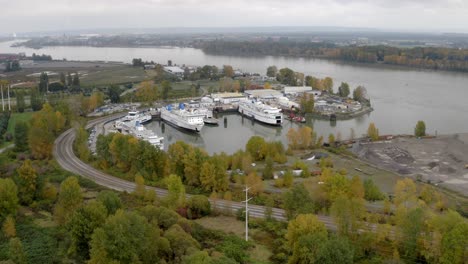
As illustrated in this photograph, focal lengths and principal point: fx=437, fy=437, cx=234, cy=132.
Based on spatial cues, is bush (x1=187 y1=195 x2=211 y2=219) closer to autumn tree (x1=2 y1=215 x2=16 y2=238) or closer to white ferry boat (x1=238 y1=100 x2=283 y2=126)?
autumn tree (x1=2 y1=215 x2=16 y2=238)

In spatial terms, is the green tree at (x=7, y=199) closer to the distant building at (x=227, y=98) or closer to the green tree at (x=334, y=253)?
the green tree at (x=334, y=253)

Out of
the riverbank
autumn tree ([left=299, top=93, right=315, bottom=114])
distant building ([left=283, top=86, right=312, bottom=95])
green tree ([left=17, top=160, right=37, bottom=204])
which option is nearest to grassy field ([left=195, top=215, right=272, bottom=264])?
green tree ([left=17, top=160, right=37, bottom=204])

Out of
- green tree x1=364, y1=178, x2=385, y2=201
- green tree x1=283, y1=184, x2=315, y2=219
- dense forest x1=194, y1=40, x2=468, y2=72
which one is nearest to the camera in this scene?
green tree x1=283, y1=184, x2=315, y2=219

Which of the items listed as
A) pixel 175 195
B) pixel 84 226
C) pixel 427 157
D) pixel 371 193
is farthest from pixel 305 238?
pixel 427 157

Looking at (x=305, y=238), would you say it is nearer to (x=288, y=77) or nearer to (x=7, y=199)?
(x=7, y=199)

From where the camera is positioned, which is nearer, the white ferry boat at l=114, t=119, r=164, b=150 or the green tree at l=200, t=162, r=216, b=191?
the green tree at l=200, t=162, r=216, b=191

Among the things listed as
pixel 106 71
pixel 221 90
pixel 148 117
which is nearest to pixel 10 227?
pixel 148 117

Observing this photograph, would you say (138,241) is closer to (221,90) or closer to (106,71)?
(221,90)
